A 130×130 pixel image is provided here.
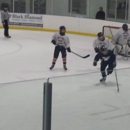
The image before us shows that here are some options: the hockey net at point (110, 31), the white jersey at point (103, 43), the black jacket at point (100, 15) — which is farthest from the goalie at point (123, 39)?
the black jacket at point (100, 15)

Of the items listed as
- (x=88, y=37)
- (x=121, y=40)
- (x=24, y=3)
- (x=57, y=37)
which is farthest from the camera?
(x=24, y=3)

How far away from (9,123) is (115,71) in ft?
3.16

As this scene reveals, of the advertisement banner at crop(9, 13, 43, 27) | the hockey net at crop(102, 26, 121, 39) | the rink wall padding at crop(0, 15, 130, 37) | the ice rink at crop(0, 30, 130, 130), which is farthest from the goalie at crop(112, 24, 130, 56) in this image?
the ice rink at crop(0, 30, 130, 130)

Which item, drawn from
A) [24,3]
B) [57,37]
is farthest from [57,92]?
[24,3]

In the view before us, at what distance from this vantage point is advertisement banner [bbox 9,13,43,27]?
49.4 ft

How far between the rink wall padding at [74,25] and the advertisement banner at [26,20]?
0.35 ft

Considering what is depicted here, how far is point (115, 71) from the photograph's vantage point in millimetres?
3494

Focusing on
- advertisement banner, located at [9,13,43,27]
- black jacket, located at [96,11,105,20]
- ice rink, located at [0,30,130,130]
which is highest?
black jacket, located at [96,11,105,20]

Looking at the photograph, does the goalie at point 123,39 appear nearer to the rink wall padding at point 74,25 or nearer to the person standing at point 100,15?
the rink wall padding at point 74,25

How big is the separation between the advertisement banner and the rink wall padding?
107 millimetres

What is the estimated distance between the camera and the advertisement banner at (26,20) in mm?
15055

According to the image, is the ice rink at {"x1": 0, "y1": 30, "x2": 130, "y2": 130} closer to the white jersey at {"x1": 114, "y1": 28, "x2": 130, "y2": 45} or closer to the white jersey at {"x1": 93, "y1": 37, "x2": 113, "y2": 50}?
the white jersey at {"x1": 93, "y1": 37, "x2": 113, "y2": 50}

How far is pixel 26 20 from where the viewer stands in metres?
15.1

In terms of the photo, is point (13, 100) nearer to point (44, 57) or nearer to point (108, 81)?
point (108, 81)
